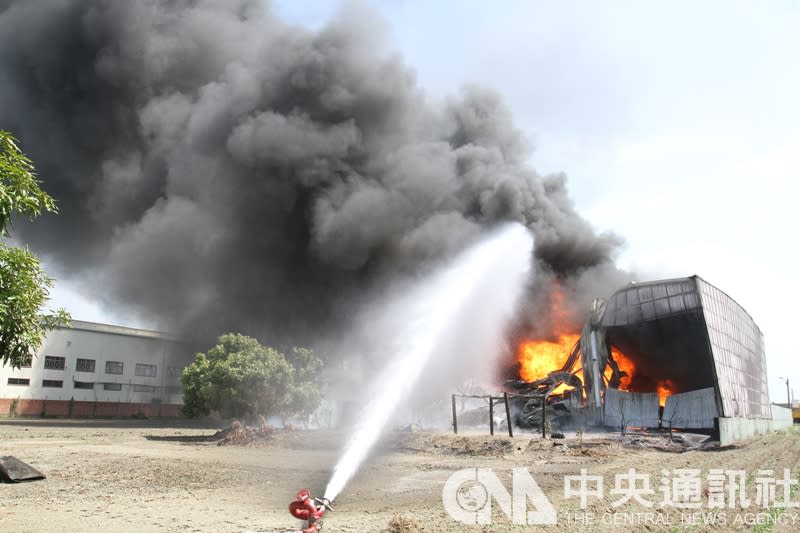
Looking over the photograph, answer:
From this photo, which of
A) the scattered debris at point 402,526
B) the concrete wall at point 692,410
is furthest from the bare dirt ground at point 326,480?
the concrete wall at point 692,410

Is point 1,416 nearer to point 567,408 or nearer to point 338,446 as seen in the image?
point 338,446

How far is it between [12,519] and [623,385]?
36051 mm

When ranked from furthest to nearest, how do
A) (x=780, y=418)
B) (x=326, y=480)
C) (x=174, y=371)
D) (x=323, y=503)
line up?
(x=174, y=371) → (x=780, y=418) → (x=326, y=480) → (x=323, y=503)

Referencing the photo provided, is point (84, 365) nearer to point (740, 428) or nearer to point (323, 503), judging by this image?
point (740, 428)

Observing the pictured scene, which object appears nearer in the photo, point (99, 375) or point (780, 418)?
point (780, 418)

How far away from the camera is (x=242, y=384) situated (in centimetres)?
3459

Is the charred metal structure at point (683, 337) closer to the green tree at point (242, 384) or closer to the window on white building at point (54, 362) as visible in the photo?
the green tree at point (242, 384)

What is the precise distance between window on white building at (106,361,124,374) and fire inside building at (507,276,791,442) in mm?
42134

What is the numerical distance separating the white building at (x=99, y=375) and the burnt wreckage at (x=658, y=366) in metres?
41.0

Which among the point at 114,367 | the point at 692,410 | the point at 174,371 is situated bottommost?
the point at 692,410

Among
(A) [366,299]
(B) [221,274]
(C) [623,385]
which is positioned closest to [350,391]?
(A) [366,299]

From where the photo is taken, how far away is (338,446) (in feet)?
91.4

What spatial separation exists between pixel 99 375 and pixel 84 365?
1795 millimetres

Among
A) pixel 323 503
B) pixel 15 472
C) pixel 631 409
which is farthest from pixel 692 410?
pixel 15 472
